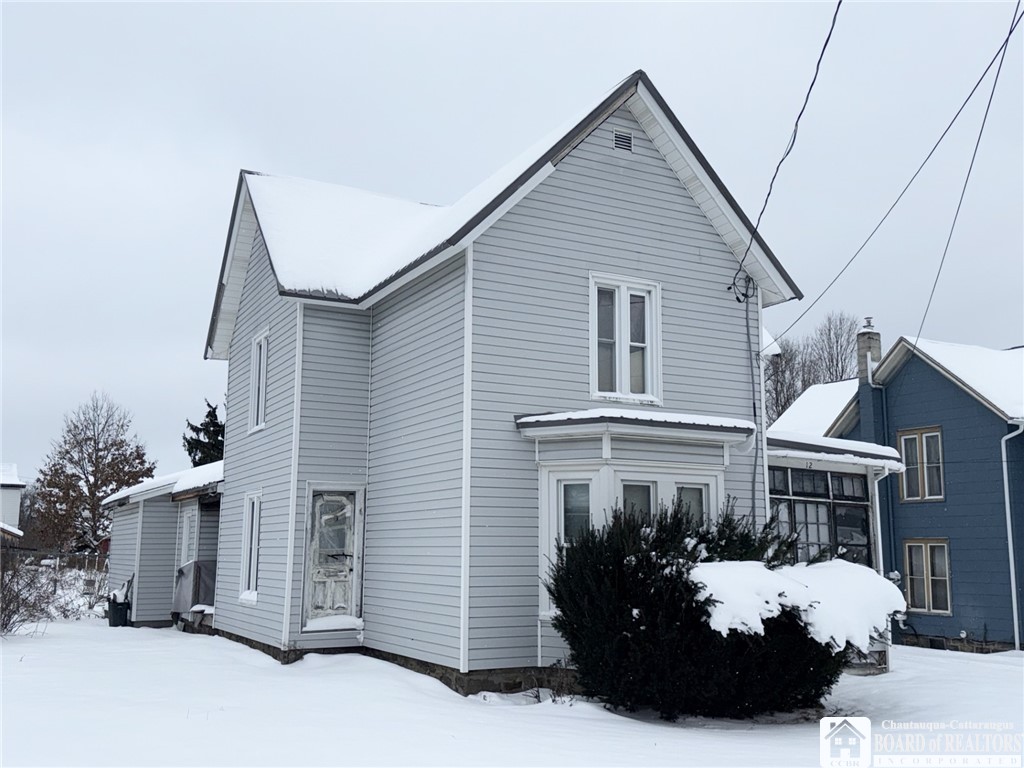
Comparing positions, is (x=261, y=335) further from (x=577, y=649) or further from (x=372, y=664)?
(x=577, y=649)

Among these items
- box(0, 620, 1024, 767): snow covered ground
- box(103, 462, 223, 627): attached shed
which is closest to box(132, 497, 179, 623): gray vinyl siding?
box(103, 462, 223, 627): attached shed

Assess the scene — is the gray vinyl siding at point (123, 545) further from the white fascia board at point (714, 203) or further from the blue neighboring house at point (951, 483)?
the blue neighboring house at point (951, 483)

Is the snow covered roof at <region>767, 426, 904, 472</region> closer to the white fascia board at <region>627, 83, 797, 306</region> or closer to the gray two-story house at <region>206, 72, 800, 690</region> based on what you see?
the gray two-story house at <region>206, 72, 800, 690</region>

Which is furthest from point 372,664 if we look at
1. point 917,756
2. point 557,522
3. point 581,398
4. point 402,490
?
point 917,756

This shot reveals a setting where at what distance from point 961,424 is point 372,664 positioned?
1506 cm

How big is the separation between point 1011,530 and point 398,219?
46.2 feet

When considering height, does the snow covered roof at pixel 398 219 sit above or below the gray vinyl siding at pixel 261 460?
above

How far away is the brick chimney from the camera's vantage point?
79.0 ft

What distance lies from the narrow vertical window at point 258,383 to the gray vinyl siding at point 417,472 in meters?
2.64

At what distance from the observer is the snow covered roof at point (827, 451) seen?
1498 cm

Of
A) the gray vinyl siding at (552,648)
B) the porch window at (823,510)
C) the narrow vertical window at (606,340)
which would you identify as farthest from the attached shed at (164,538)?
the porch window at (823,510)

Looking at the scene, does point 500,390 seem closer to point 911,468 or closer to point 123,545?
point 911,468

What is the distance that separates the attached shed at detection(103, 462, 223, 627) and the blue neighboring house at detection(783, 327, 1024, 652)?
15.3 m

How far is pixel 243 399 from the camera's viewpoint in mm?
17875
